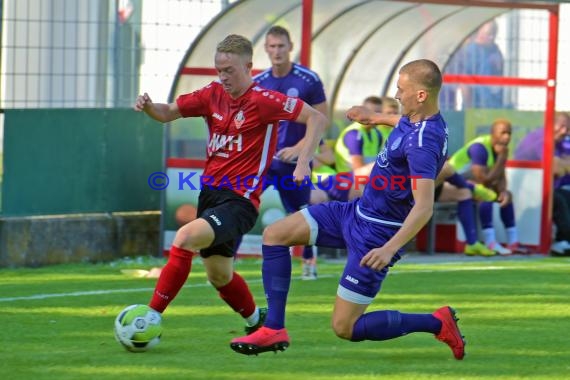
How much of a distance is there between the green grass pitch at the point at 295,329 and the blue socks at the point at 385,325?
0.53ft

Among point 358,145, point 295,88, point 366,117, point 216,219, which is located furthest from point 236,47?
point 358,145

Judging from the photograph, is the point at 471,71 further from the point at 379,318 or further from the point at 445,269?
the point at 379,318

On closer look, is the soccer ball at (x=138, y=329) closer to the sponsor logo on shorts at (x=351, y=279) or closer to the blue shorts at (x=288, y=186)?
the sponsor logo on shorts at (x=351, y=279)

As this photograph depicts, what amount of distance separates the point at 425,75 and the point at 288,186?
402cm

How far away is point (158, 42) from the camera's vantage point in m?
13.6

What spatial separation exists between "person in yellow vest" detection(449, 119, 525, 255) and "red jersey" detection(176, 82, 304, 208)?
6.78m

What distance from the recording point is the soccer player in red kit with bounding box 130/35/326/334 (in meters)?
7.65

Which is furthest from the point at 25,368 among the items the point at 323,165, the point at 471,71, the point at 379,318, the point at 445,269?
the point at 471,71

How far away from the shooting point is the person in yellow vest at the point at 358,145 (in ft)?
46.1

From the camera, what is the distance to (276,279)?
23.4 ft

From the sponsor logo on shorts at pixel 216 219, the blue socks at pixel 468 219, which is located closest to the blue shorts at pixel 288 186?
the sponsor logo on shorts at pixel 216 219

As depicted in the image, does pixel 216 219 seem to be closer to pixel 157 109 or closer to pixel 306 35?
pixel 157 109

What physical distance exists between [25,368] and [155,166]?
7.10 metres

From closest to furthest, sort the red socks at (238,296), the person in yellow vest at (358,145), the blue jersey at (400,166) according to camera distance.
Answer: the blue jersey at (400,166)
the red socks at (238,296)
the person in yellow vest at (358,145)
